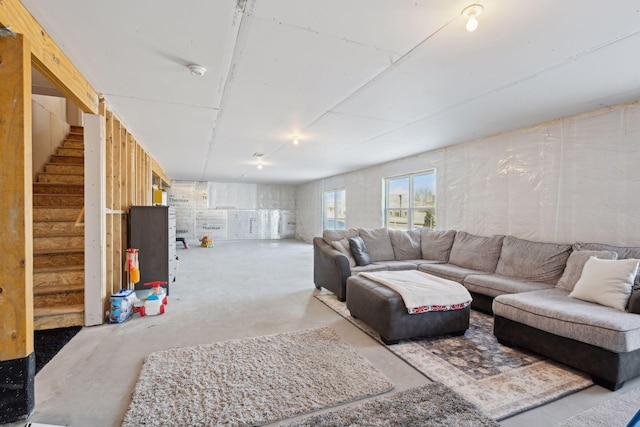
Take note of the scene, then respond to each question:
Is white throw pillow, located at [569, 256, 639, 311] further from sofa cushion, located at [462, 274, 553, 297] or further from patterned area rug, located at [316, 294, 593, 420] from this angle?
patterned area rug, located at [316, 294, 593, 420]

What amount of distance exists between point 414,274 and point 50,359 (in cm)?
334

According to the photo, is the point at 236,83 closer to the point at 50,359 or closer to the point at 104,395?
the point at 104,395

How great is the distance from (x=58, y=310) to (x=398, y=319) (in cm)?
332

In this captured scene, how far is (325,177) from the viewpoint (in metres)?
9.12

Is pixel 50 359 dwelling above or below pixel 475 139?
below

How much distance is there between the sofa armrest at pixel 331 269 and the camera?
3.66m

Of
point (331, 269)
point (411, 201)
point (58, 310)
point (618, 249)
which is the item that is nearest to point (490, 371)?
point (618, 249)

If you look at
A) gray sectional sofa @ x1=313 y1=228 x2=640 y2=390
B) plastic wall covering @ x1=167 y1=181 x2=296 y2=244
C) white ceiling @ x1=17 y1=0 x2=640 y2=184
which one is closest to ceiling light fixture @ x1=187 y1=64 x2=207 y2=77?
white ceiling @ x1=17 y1=0 x2=640 y2=184

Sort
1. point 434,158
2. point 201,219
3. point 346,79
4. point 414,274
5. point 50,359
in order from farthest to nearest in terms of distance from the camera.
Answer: point 201,219 < point 434,158 < point 414,274 < point 346,79 < point 50,359

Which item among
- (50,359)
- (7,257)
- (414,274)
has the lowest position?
(50,359)

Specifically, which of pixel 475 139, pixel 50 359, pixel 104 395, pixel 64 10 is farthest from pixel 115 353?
pixel 475 139

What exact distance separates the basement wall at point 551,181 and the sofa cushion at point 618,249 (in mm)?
164

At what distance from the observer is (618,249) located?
9.09ft

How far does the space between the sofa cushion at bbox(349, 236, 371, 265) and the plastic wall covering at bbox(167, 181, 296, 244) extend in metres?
7.40
